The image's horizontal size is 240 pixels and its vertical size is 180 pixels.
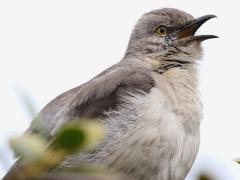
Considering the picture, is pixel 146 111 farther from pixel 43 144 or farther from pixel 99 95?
pixel 43 144

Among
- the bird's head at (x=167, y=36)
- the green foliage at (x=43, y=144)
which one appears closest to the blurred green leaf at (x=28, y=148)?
the green foliage at (x=43, y=144)

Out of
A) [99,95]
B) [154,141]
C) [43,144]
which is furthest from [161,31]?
[43,144]

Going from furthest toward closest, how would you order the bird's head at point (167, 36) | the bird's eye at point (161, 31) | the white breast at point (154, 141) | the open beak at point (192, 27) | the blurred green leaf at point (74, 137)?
the bird's eye at point (161, 31)
the open beak at point (192, 27)
the bird's head at point (167, 36)
the white breast at point (154, 141)
the blurred green leaf at point (74, 137)

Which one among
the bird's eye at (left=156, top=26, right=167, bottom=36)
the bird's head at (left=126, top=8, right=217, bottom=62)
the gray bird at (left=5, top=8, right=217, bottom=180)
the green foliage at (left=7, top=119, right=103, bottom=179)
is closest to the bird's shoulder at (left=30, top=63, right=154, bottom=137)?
the gray bird at (left=5, top=8, right=217, bottom=180)

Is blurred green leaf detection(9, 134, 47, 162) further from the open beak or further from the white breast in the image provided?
the open beak

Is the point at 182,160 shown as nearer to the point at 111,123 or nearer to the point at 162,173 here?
the point at 162,173

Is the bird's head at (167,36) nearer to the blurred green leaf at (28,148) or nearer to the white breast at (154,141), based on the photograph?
the white breast at (154,141)

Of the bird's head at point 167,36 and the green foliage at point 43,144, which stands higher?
the green foliage at point 43,144

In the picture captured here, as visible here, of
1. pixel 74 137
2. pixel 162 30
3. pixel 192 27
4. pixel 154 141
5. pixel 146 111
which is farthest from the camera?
pixel 162 30
